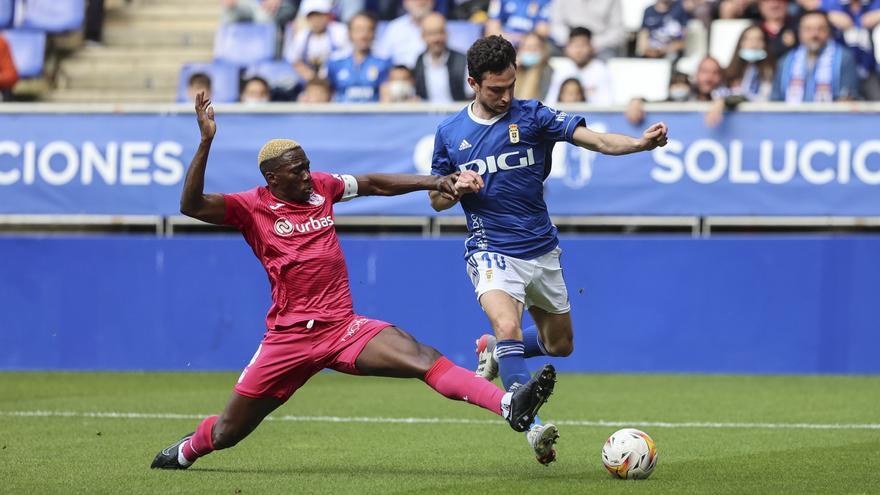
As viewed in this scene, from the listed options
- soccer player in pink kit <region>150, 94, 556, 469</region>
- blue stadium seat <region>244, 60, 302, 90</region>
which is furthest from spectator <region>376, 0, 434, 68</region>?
soccer player in pink kit <region>150, 94, 556, 469</region>

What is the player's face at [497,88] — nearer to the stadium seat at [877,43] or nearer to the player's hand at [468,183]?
the player's hand at [468,183]

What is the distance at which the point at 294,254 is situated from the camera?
311 inches

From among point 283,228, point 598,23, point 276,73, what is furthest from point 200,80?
point 283,228

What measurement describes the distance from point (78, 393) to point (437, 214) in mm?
4032

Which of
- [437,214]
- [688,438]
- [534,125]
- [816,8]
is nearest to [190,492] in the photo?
[534,125]

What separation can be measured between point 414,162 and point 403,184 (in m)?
6.22

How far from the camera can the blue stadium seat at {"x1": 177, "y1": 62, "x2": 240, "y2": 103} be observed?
17.1m

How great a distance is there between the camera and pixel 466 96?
51.2 feet

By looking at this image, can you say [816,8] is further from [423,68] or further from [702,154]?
[423,68]

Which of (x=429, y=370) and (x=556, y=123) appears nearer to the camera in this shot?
(x=429, y=370)

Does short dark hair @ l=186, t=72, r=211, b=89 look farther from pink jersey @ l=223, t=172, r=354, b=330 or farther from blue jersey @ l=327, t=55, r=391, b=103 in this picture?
pink jersey @ l=223, t=172, r=354, b=330

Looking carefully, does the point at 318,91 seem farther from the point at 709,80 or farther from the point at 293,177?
the point at 293,177

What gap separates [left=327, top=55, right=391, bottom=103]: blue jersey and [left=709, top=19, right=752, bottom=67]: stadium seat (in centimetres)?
397

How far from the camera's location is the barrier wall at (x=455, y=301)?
14359 millimetres
